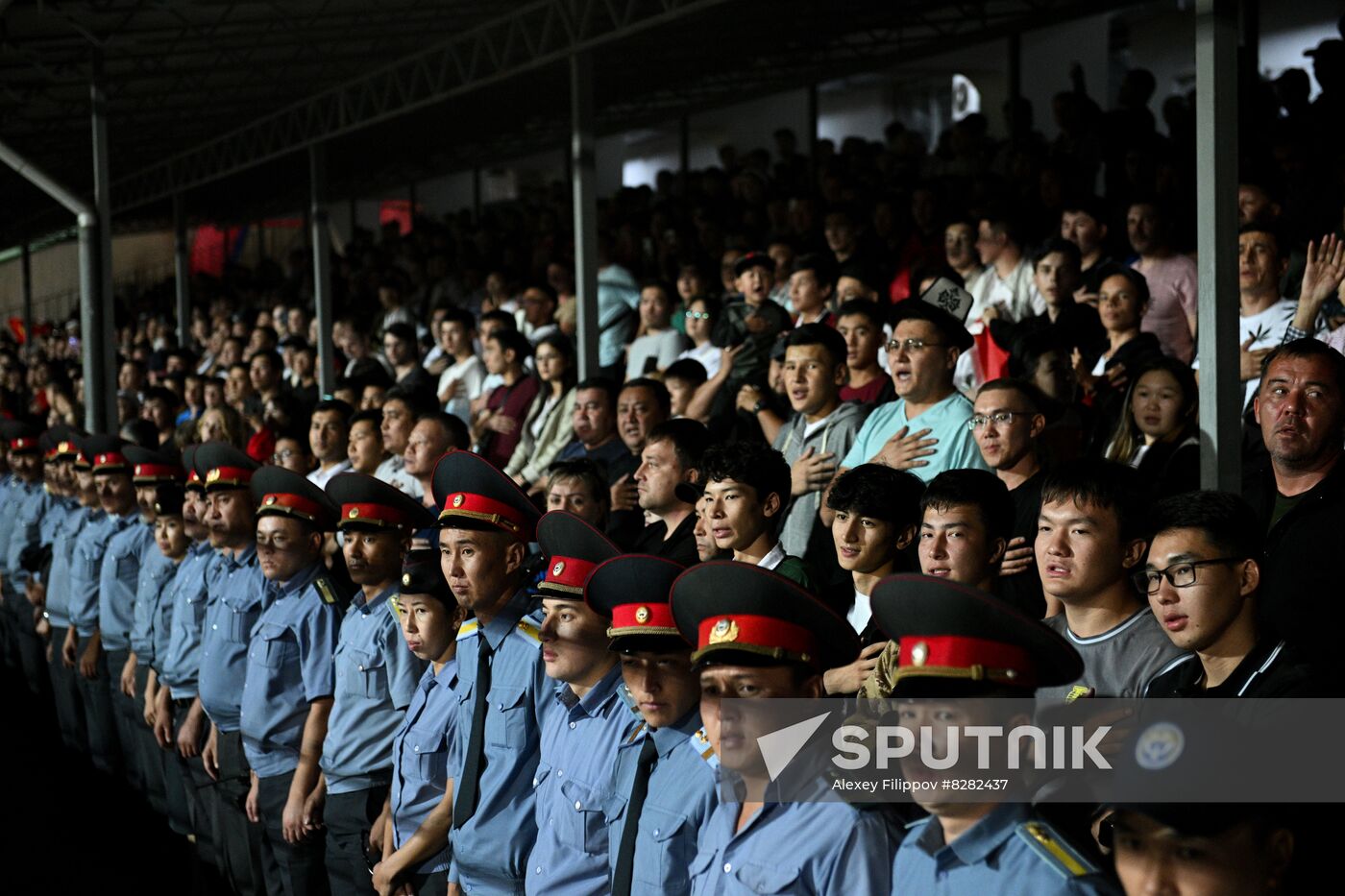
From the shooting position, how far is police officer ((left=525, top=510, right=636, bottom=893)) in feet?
11.1

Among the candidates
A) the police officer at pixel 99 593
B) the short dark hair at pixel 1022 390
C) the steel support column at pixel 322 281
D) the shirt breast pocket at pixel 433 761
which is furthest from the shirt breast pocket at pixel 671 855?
the steel support column at pixel 322 281

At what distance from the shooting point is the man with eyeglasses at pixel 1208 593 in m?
2.91

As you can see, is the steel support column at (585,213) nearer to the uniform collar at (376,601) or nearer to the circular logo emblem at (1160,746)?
the uniform collar at (376,601)

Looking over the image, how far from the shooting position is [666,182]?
13953mm

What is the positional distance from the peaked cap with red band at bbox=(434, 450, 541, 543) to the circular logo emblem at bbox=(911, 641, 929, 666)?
6.33ft

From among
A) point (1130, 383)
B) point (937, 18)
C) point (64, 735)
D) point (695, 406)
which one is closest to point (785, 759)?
point (1130, 383)

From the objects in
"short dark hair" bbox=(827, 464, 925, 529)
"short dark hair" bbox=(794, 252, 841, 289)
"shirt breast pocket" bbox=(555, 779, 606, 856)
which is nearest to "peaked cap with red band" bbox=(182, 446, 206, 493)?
"short dark hair" bbox=(794, 252, 841, 289)

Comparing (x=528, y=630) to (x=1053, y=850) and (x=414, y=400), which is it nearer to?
(x=1053, y=850)

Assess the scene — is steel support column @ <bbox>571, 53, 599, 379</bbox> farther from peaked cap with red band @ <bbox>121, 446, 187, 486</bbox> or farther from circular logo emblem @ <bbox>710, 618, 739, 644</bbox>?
circular logo emblem @ <bbox>710, 618, 739, 644</bbox>

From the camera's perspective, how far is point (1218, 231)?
4.41m

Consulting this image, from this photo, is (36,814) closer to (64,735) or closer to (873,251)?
(64,735)

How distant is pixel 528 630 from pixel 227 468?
7.54 feet

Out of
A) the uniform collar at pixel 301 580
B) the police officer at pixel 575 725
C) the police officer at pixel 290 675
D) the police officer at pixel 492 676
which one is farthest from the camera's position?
the uniform collar at pixel 301 580

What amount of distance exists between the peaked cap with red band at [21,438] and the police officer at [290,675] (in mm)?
5449
